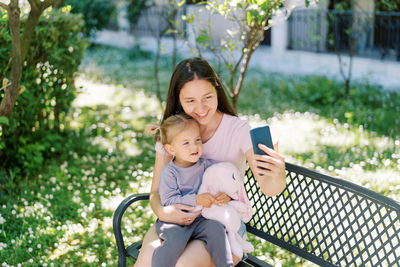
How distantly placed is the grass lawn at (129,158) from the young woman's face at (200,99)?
386 millimetres

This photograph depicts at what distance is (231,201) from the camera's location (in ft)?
8.29

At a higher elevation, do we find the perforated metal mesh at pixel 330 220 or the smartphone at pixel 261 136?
the smartphone at pixel 261 136

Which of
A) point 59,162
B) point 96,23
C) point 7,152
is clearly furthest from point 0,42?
point 96,23

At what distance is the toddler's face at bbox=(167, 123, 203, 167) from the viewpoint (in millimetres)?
2506

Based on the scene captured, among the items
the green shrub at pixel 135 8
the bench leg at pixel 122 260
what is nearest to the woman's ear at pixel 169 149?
the bench leg at pixel 122 260

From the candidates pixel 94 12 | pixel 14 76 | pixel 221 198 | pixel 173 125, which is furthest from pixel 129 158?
pixel 94 12

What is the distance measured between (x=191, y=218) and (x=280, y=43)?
1043 cm

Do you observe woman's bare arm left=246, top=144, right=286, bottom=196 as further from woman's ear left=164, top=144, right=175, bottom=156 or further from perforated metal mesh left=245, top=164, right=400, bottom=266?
woman's ear left=164, top=144, right=175, bottom=156

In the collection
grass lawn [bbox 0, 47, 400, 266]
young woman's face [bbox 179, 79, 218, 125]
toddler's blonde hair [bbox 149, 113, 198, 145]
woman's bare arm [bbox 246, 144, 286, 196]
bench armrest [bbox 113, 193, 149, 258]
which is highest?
young woman's face [bbox 179, 79, 218, 125]

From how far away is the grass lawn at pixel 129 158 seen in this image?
3.57 metres

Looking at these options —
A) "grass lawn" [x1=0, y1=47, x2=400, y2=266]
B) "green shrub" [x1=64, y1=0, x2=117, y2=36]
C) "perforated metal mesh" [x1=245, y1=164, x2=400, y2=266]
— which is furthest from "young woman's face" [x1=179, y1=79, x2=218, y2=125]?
"green shrub" [x1=64, y1=0, x2=117, y2=36]

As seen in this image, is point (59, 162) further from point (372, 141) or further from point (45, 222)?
point (372, 141)

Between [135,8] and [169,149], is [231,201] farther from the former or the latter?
[135,8]

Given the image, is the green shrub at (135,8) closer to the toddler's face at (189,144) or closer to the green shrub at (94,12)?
the green shrub at (94,12)
